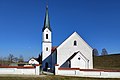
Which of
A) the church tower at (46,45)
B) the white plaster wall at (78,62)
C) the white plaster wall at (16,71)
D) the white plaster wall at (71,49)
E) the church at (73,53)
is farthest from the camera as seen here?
the church tower at (46,45)

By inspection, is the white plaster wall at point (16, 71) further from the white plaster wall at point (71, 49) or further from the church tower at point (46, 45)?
the church tower at point (46, 45)

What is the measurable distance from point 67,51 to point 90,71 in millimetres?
10134

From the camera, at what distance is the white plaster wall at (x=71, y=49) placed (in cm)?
4006

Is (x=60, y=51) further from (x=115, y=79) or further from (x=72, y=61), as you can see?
(x=115, y=79)

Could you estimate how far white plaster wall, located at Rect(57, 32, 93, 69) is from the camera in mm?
40062

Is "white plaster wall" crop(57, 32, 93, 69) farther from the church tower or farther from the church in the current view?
the church tower

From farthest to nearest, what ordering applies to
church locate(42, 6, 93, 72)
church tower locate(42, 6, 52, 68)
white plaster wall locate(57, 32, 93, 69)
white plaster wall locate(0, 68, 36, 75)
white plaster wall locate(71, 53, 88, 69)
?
church tower locate(42, 6, 52, 68) < white plaster wall locate(57, 32, 93, 69) < church locate(42, 6, 93, 72) < white plaster wall locate(71, 53, 88, 69) < white plaster wall locate(0, 68, 36, 75)

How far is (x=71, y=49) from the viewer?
4038 cm

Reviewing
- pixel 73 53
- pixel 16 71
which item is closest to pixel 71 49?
pixel 73 53

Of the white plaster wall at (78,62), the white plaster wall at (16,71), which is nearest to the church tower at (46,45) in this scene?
the white plaster wall at (78,62)

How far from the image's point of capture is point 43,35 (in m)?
46.9

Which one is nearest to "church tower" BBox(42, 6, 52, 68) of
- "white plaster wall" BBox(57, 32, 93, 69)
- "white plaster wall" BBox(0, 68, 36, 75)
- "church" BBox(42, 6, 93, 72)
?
"church" BBox(42, 6, 93, 72)

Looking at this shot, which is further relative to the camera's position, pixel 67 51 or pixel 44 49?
pixel 44 49

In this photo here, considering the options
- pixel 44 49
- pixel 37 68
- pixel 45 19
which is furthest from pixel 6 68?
pixel 45 19
